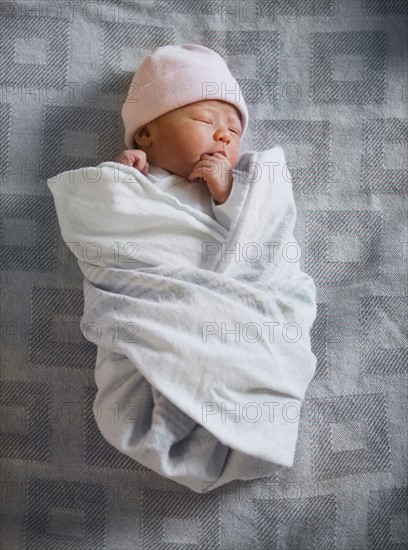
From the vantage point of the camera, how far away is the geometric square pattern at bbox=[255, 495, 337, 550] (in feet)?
3.85

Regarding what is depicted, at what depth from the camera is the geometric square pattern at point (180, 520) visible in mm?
1164

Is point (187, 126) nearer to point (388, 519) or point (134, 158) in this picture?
point (134, 158)

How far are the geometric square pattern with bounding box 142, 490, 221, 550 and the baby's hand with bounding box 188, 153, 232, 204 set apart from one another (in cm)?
55

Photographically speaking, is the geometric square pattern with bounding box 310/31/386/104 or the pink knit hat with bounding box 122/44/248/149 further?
the geometric square pattern with bounding box 310/31/386/104

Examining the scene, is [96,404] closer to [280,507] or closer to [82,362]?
[82,362]

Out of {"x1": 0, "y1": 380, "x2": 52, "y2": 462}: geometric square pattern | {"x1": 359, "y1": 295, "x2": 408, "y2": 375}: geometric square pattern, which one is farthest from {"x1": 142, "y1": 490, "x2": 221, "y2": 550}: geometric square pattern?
{"x1": 359, "y1": 295, "x2": 408, "y2": 375}: geometric square pattern

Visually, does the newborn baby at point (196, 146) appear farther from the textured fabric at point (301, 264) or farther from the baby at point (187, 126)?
the textured fabric at point (301, 264)

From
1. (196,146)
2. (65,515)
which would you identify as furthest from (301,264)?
(65,515)

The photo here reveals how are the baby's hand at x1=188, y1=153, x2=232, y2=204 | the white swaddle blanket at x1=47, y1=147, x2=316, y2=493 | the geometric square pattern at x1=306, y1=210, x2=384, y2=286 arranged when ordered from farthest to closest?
the geometric square pattern at x1=306, y1=210, x2=384, y2=286 < the baby's hand at x1=188, y1=153, x2=232, y2=204 < the white swaddle blanket at x1=47, y1=147, x2=316, y2=493

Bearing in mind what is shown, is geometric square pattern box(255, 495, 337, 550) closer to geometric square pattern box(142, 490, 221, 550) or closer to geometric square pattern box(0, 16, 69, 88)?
geometric square pattern box(142, 490, 221, 550)

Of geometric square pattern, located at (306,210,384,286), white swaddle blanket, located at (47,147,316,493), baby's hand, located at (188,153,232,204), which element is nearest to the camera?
white swaddle blanket, located at (47,147,316,493)

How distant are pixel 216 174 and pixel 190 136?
0.09 m

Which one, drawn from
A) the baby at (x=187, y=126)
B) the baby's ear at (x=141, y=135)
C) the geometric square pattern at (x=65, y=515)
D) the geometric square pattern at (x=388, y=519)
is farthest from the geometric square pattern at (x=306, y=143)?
the geometric square pattern at (x=65, y=515)

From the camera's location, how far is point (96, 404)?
1.11m
